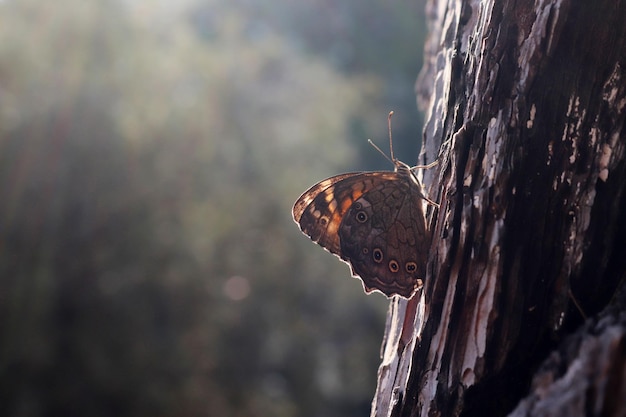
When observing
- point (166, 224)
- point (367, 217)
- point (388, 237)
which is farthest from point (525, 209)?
point (166, 224)

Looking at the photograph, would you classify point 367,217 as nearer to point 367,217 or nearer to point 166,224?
point 367,217

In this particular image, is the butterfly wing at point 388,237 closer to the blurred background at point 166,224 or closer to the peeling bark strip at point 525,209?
the peeling bark strip at point 525,209

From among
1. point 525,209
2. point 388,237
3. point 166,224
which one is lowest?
point 525,209

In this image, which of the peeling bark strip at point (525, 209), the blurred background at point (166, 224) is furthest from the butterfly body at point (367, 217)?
the blurred background at point (166, 224)

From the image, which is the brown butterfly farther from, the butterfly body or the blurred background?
the blurred background

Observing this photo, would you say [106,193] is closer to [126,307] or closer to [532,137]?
[126,307]

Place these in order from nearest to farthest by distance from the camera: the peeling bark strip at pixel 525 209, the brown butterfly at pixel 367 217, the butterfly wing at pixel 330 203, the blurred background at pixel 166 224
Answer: the peeling bark strip at pixel 525 209, the brown butterfly at pixel 367 217, the butterfly wing at pixel 330 203, the blurred background at pixel 166 224
